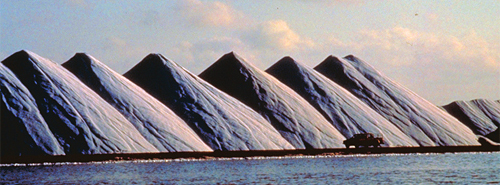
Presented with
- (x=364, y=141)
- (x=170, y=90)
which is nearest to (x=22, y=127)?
(x=170, y=90)

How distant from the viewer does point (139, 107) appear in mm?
76125

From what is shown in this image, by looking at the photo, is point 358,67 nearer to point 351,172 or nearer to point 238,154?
point 238,154

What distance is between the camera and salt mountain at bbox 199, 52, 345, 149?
3317 inches

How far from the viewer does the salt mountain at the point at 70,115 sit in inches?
2559

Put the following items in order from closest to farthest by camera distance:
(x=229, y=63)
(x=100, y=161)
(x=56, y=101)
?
(x=100, y=161) → (x=56, y=101) → (x=229, y=63)

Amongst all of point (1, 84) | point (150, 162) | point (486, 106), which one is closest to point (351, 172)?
point (150, 162)

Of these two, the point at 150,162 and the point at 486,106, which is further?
the point at 486,106

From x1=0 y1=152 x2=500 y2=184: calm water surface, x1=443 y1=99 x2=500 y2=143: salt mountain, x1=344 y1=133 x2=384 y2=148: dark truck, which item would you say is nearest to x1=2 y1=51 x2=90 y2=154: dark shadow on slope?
x1=0 y1=152 x2=500 y2=184: calm water surface

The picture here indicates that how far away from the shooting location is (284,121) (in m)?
86.4

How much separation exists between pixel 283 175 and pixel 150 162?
17.8 metres

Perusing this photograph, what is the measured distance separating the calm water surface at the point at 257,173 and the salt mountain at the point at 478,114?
74230mm

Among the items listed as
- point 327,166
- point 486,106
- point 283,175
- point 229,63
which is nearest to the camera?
point 283,175

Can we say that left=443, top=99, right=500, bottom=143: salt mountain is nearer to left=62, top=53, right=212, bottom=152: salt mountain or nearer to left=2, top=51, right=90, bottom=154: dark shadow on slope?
left=62, top=53, right=212, bottom=152: salt mountain

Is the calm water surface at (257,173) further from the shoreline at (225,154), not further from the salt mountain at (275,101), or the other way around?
the salt mountain at (275,101)
